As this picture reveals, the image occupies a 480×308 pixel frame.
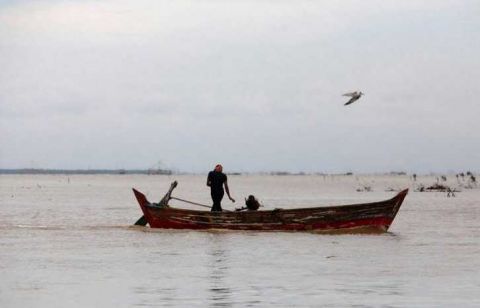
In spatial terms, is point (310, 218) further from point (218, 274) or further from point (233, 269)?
point (218, 274)

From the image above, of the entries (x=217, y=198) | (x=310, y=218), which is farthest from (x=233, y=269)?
(x=217, y=198)

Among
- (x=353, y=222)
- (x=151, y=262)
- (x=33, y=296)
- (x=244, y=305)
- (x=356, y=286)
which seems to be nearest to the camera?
(x=244, y=305)

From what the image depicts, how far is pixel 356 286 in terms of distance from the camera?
16.2 m

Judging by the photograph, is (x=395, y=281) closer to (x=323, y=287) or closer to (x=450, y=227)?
(x=323, y=287)

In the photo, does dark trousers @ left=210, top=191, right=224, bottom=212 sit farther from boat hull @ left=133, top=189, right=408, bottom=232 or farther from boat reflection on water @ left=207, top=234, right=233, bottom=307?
boat reflection on water @ left=207, top=234, right=233, bottom=307

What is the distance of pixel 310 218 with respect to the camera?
2705 centimetres

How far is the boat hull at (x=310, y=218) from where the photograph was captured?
26828mm

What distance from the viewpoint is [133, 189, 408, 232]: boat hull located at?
1056 inches

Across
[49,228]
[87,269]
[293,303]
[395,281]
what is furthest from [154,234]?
[293,303]

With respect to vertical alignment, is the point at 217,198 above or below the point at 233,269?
above

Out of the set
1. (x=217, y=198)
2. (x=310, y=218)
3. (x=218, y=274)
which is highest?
(x=217, y=198)

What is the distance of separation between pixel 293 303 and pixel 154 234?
1339 centimetres

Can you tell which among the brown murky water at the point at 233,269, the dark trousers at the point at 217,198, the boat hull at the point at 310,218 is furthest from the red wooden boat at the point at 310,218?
the dark trousers at the point at 217,198

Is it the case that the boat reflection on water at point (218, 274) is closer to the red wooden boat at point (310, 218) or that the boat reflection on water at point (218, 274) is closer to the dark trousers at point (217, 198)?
the red wooden boat at point (310, 218)
